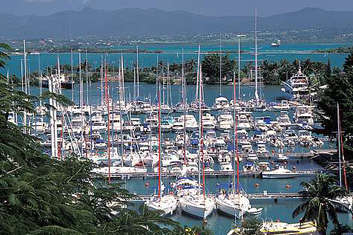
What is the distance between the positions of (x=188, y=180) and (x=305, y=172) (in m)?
4.92

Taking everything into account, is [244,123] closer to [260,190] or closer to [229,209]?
[260,190]

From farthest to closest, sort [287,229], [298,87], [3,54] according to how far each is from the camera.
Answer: [298,87] < [287,229] < [3,54]

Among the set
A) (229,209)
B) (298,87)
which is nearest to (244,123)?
(298,87)

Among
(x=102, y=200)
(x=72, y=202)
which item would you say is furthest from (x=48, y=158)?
(x=72, y=202)

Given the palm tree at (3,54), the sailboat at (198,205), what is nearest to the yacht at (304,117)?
the sailboat at (198,205)

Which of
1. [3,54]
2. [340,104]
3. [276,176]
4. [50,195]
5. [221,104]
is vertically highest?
[3,54]

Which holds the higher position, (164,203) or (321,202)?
(321,202)

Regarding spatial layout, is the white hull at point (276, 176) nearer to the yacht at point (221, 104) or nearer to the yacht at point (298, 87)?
the yacht at point (221, 104)

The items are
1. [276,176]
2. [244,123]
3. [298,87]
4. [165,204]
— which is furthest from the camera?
[298,87]

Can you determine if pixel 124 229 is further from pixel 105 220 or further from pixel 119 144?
pixel 119 144

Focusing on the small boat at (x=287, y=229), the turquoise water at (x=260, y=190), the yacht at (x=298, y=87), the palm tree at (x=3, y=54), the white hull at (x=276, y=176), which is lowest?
the turquoise water at (x=260, y=190)

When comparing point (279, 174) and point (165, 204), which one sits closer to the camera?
point (165, 204)

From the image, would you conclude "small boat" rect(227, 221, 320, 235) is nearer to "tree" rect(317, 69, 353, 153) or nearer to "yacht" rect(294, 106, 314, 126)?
"tree" rect(317, 69, 353, 153)

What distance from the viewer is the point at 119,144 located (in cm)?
2808
